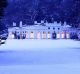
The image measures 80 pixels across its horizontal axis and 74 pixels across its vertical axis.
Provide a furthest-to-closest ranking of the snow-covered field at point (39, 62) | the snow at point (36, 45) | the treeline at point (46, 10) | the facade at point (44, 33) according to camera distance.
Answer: the facade at point (44, 33) < the treeline at point (46, 10) < the snow at point (36, 45) < the snow-covered field at point (39, 62)

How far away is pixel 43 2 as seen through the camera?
1333 cm

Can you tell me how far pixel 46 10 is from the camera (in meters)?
12.6

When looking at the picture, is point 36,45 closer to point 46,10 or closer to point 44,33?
point 46,10

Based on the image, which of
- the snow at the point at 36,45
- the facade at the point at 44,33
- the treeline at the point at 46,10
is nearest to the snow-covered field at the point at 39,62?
the snow at the point at 36,45

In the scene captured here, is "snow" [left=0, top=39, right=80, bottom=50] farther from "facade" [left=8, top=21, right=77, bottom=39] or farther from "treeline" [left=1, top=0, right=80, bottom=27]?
"facade" [left=8, top=21, right=77, bottom=39]

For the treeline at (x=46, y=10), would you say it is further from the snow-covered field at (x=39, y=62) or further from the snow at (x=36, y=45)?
the snow-covered field at (x=39, y=62)

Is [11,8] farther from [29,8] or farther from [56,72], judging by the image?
[56,72]

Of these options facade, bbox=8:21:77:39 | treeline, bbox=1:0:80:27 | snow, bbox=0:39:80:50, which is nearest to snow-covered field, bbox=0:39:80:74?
snow, bbox=0:39:80:50

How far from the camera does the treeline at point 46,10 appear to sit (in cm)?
1252

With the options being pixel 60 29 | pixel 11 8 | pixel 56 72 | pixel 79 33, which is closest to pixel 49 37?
pixel 60 29

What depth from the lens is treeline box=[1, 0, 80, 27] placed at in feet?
41.1

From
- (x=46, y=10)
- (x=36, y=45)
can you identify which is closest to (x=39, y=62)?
(x=46, y=10)

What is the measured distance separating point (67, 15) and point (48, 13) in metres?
1.64

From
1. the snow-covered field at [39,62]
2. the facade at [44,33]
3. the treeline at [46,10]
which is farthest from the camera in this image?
the facade at [44,33]
